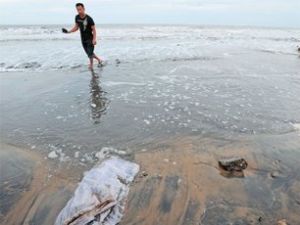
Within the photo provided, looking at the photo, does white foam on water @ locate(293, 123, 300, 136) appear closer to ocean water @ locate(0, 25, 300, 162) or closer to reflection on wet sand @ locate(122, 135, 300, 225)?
ocean water @ locate(0, 25, 300, 162)

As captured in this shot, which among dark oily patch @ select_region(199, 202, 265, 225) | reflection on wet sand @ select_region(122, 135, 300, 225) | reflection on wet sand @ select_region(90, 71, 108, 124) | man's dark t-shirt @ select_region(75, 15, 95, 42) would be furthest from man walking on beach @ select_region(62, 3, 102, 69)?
dark oily patch @ select_region(199, 202, 265, 225)

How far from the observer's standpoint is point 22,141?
4.94 metres

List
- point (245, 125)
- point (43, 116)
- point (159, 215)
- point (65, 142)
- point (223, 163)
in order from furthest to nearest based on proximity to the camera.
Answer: point (43, 116) → point (245, 125) → point (65, 142) → point (223, 163) → point (159, 215)

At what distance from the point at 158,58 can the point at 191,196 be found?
33.0 ft

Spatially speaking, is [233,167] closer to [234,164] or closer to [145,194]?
[234,164]

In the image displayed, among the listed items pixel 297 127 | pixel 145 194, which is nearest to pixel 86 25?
pixel 297 127

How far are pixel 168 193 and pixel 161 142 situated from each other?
52.3 inches

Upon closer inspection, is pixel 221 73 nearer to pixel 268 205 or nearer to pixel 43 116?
pixel 43 116

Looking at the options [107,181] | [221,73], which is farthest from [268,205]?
[221,73]

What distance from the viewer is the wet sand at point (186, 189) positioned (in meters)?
3.21

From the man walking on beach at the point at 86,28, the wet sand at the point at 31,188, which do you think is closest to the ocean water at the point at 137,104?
the wet sand at the point at 31,188

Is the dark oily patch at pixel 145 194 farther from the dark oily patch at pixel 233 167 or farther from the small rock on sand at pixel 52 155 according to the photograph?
the small rock on sand at pixel 52 155

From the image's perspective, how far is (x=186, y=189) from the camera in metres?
3.63

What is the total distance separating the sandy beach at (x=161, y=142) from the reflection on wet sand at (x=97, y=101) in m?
0.02
